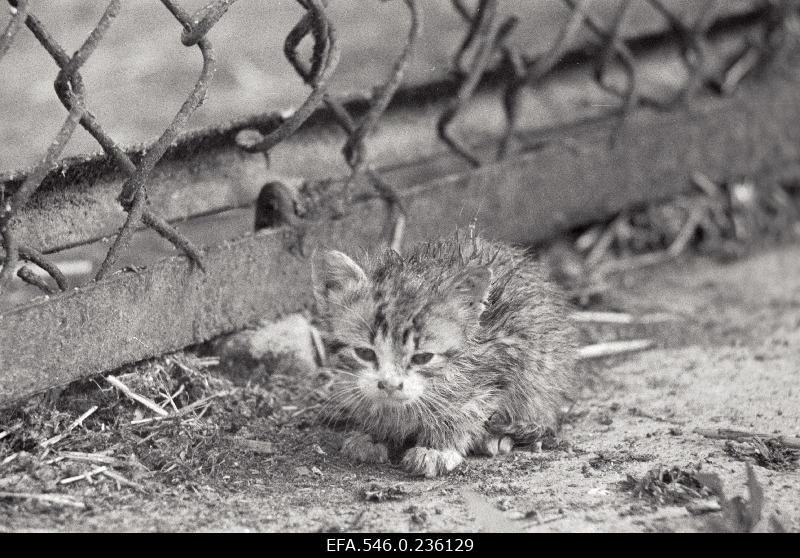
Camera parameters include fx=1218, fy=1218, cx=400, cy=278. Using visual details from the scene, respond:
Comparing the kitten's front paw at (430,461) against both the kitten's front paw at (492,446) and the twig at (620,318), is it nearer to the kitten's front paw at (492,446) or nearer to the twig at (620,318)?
the kitten's front paw at (492,446)

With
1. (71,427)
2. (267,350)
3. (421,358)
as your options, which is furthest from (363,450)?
(71,427)

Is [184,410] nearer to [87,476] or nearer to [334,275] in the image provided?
[87,476]

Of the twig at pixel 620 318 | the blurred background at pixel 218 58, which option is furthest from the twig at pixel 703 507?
the blurred background at pixel 218 58

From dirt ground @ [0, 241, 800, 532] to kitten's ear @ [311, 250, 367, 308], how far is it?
20.6 inches

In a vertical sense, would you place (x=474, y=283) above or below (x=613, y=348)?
below

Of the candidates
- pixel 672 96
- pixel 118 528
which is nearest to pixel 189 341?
pixel 118 528

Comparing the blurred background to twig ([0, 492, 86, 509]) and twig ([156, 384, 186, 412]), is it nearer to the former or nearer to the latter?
twig ([156, 384, 186, 412])

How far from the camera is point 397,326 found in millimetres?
4199

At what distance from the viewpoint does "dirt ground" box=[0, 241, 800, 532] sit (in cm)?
362

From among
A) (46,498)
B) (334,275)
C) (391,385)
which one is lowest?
(46,498)

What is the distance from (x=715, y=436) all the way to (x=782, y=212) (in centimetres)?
337

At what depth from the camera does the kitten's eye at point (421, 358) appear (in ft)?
13.9

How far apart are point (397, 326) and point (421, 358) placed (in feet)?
0.50

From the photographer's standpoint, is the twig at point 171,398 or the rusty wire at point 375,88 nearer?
the rusty wire at point 375,88
